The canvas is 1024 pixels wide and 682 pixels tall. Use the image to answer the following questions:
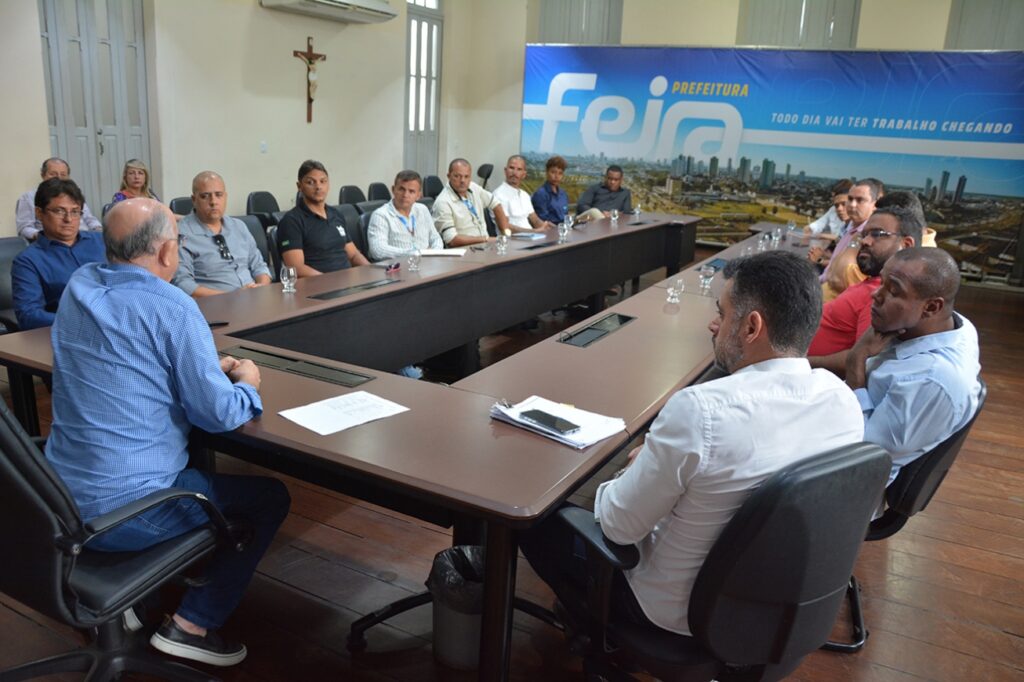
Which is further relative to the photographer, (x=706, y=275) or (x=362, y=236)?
(x=362, y=236)

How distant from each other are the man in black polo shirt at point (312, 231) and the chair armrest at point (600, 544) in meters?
2.96

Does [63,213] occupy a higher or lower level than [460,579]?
higher

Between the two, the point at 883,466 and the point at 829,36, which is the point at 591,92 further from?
the point at 883,466

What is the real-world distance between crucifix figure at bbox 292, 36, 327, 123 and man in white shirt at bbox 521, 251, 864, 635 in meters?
7.30

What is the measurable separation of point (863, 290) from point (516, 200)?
13.9 ft

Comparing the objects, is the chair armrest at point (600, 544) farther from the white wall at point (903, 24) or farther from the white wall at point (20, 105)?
the white wall at point (903, 24)

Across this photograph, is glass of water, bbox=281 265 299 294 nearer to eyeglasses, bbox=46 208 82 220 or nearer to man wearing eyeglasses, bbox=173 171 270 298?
man wearing eyeglasses, bbox=173 171 270 298

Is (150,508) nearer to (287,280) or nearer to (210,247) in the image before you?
(287,280)

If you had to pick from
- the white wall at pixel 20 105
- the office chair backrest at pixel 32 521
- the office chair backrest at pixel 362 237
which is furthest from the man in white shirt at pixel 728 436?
the white wall at pixel 20 105

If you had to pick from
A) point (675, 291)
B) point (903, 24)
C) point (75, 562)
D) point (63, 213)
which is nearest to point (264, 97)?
point (63, 213)

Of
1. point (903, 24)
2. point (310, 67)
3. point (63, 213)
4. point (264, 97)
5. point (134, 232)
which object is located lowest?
point (63, 213)

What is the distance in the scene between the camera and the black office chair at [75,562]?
1.49m

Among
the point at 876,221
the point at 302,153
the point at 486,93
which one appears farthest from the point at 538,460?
the point at 486,93

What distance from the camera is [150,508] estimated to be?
1696mm
